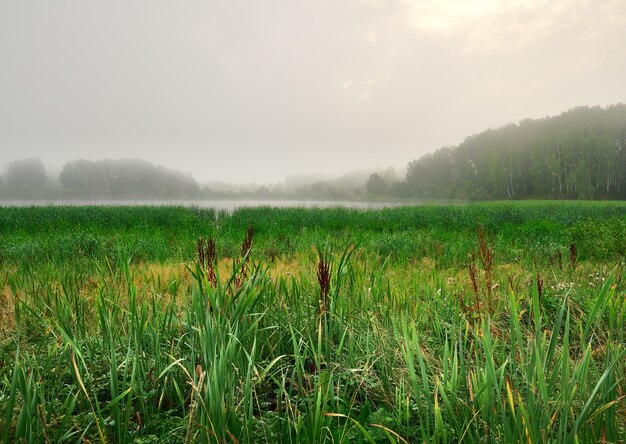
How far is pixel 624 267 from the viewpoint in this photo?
5.30m

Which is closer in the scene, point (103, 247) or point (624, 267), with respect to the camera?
point (624, 267)

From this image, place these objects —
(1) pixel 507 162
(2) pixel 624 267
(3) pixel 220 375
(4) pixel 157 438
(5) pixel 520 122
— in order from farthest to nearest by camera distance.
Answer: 1. (5) pixel 520 122
2. (1) pixel 507 162
3. (2) pixel 624 267
4. (4) pixel 157 438
5. (3) pixel 220 375

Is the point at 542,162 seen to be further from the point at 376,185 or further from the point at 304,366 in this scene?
the point at 304,366

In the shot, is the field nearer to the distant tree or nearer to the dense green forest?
the dense green forest

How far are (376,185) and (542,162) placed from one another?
Result: 59952 millimetres

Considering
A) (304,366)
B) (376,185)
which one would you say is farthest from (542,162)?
(304,366)

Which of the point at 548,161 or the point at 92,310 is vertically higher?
the point at 548,161

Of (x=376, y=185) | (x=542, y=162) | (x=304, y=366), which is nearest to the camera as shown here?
(x=304, y=366)

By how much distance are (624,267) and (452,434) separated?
5.48 meters

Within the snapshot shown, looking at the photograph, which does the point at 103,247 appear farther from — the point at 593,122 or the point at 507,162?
the point at 593,122

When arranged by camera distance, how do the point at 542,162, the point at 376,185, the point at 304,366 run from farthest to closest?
1. the point at 376,185
2. the point at 542,162
3. the point at 304,366

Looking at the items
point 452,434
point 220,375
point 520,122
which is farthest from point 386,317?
point 520,122

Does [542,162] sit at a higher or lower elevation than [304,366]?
higher

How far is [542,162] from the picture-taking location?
78.4 m
